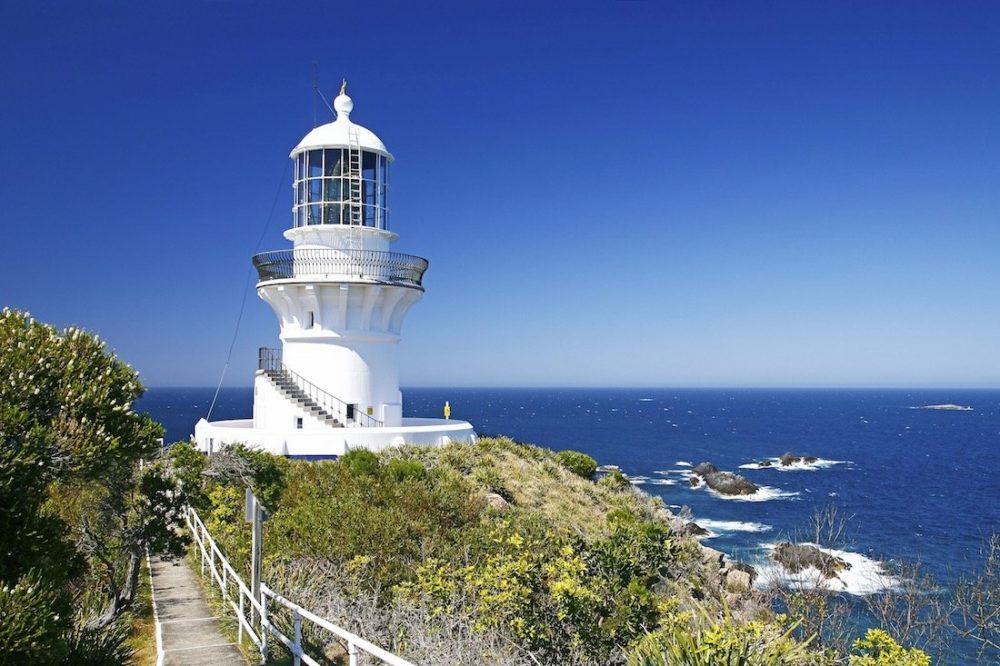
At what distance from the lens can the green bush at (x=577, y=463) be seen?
86.4ft

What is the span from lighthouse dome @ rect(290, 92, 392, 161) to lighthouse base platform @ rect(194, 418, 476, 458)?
8863 millimetres

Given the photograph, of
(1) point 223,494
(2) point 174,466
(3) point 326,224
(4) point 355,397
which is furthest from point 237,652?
(3) point 326,224

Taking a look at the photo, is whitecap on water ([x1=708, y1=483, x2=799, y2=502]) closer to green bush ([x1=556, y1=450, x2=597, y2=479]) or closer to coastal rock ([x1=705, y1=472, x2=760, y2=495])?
coastal rock ([x1=705, y1=472, x2=760, y2=495])

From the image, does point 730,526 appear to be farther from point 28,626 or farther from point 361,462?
point 28,626

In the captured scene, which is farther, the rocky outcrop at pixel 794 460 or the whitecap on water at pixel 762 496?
the rocky outcrop at pixel 794 460

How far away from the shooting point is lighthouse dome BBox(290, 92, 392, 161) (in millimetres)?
23219

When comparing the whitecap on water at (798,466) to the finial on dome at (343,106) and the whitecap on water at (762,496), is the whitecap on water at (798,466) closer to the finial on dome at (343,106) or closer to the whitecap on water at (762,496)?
the whitecap on water at (762,496)

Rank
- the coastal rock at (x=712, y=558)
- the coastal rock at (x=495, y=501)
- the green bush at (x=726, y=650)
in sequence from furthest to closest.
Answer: the coastal rock at (x=712, y=558), the coastal rock at (x=495, y=501), the green bush at (x=726, y=650)

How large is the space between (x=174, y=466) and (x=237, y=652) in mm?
5596

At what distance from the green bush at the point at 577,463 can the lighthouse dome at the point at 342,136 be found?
476 inches

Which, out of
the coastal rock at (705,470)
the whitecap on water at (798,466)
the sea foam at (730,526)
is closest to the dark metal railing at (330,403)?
the sea foam at (730,526)

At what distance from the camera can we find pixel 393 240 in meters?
23.9

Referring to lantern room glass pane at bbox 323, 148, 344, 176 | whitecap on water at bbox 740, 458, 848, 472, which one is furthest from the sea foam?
lantern room glass pane at bbox 323, 148, 344, 176

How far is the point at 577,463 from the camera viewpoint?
2650 cm
